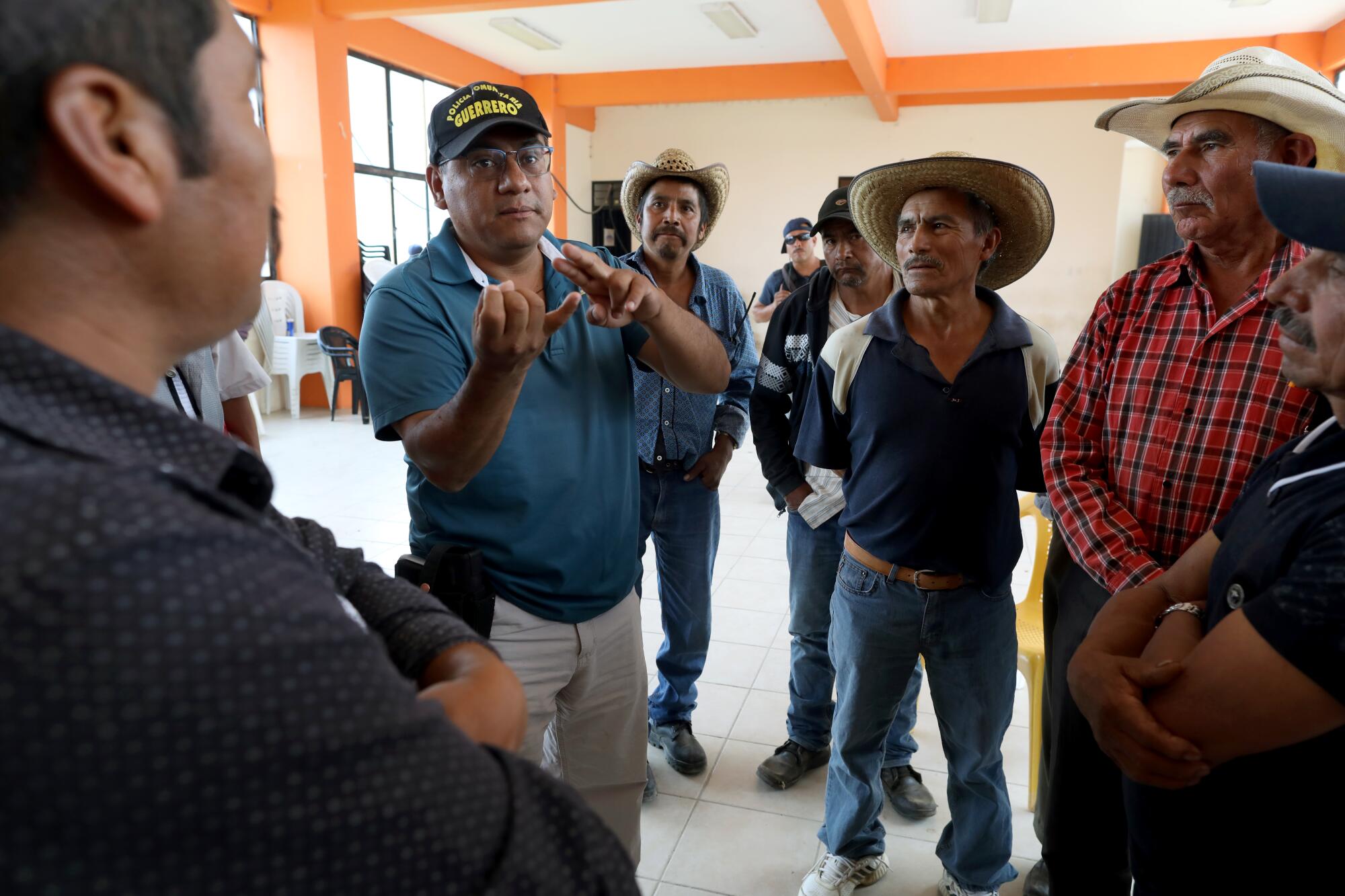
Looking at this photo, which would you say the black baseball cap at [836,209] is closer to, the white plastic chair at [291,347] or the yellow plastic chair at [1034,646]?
the yellow plastic chair at [1034,646]

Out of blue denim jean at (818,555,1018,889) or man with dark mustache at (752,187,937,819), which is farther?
man with dark mustache at (752,187,937,819)


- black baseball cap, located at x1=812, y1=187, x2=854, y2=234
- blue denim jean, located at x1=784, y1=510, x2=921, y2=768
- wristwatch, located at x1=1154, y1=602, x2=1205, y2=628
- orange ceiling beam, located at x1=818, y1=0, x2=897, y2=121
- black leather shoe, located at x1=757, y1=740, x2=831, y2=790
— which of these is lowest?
black leather shoe, located at x1=757, y1=740, x2=831, y2=790

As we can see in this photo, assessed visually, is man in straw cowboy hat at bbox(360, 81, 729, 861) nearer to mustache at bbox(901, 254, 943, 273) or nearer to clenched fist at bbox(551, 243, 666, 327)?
clenched fist at bbox(551, 243, 666, 327)

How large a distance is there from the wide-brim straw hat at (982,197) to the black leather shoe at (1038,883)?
1.50m

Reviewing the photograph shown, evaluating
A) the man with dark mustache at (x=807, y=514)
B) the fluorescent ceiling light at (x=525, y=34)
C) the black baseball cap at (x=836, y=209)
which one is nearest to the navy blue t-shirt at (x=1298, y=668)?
the man with dark mustache at (x=807, y=514)

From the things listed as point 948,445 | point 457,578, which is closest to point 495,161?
point 457,578

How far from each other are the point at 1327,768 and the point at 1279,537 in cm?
28

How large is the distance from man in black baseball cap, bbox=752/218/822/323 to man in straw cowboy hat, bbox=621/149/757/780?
1647 millimetres

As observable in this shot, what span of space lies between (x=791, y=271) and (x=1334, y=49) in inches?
291

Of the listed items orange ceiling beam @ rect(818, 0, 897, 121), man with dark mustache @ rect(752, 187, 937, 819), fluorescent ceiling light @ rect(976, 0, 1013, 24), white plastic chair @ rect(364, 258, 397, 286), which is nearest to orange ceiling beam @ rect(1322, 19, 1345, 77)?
fluorescent ceiling light @ rect(976, 0, 1013, 24)

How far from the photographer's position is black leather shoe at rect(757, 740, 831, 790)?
2.52 metres

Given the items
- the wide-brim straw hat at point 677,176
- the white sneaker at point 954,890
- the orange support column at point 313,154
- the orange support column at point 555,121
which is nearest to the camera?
the white sneaker at point 954,890

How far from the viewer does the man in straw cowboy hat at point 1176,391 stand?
62.4 inches

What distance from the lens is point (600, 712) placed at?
176 cm
